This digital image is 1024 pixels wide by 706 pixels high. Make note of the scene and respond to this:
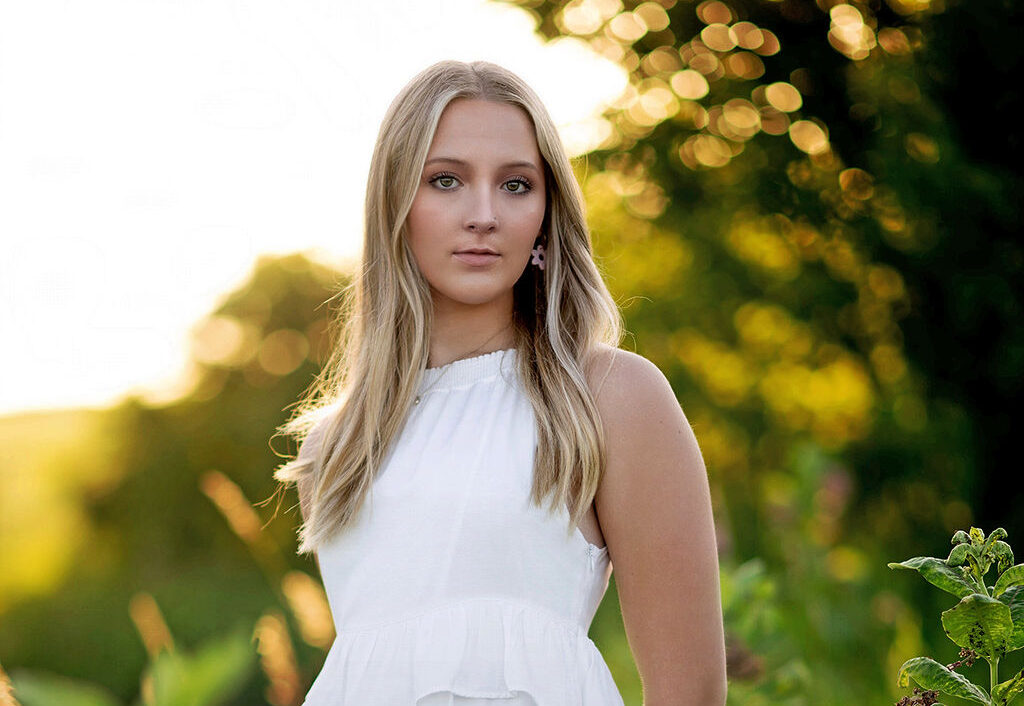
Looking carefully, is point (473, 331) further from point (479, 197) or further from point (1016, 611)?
point (1016, 611)

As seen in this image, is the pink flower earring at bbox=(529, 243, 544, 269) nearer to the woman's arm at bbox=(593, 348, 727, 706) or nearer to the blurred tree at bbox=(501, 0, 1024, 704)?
the woman's arm at bbox=(593, 348, 727, 706)

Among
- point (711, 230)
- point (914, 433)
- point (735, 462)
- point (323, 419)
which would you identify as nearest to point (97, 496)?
point (735, 462)

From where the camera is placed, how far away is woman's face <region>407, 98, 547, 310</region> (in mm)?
2090

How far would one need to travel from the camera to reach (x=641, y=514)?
197 centimetres

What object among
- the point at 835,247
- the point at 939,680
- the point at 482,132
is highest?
the point at 482,132

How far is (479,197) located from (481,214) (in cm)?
4

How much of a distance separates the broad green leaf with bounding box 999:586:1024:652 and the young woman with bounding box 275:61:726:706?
0.76 meters

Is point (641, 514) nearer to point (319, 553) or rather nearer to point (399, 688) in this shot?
point (399, 688)

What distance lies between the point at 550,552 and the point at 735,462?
18.9ft

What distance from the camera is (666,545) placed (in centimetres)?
196

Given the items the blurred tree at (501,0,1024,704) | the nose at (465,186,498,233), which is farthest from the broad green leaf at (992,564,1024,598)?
the blurred tree at (501,0,1024,704)

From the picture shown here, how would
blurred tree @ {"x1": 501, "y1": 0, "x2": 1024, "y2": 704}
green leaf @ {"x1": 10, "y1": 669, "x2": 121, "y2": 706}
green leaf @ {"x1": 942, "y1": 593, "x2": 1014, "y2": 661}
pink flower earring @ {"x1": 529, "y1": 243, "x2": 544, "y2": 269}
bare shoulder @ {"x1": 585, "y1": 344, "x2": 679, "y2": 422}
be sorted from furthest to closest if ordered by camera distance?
1. blurred tree @ {"x1": 501, "y1": 0, "x2": 1024, "y2": 704}
2. pink flower earring @ {"x1": 529, "y1": 243, "x2": 544, "y2": 269}
3. bare shoulder @ {"x1": 585, "y1": 344, "x2": 679, "y2": 422}
4. green leaf @ {"x1": 10, "y1": 669, "x2": 121, "y2": 706}
5. green leaf @ {"x1": 942, "y1": 593, "x2": 1014, "y2": 661}

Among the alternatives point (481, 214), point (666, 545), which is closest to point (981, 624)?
point (666, 545)

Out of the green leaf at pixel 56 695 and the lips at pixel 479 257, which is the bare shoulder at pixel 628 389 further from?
the green leaf at pixel 56 695
